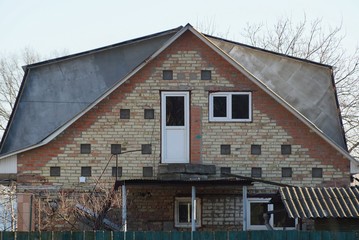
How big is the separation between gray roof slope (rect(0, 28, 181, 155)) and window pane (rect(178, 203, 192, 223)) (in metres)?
4.18

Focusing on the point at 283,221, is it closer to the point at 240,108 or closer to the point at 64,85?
the point at 240,108

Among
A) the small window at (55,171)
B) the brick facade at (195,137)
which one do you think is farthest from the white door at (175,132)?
the small window at (55,171)

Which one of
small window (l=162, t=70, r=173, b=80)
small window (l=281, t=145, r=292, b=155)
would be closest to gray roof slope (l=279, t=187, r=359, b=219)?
small window (l=281, t=145, r=292, b=155)

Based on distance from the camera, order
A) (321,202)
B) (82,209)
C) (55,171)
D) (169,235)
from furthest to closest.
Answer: (55,171) < (82,209) < (321,202) < (169,235)

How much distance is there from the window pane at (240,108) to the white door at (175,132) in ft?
4.42

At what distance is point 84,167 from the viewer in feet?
85.5

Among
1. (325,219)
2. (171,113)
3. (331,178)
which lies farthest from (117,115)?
(325,219)

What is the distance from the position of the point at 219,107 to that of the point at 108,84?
14.2 feet

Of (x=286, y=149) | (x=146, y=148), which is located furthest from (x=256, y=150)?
(x=146, y=148)

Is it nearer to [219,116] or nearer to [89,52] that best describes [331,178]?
[219,116]

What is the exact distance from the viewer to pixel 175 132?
26.2 meters

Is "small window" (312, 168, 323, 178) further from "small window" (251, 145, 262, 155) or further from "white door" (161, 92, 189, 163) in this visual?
"white door" (161, 92, 189, 163)

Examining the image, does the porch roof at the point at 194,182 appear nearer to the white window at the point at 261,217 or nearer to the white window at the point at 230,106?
the white window at the point at 261,217

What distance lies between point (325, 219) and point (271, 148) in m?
6.33
